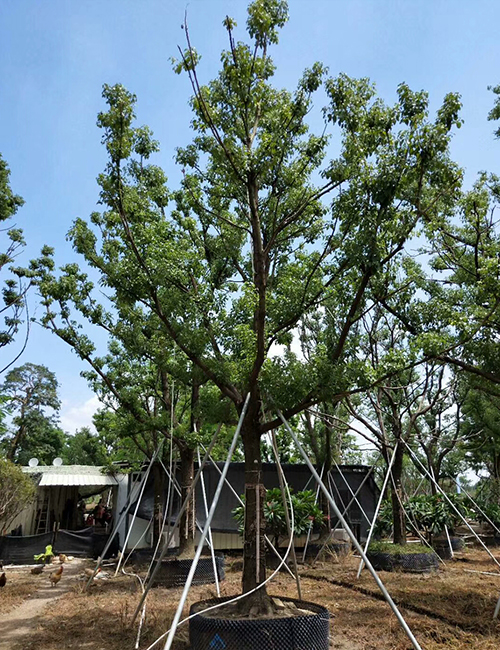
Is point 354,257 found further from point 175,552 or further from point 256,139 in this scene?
point 175,552

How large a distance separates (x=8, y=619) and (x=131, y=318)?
579 centimetres

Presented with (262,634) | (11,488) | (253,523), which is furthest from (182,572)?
(11,488)

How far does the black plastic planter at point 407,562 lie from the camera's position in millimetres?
11148

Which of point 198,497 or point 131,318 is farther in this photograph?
point 198,497

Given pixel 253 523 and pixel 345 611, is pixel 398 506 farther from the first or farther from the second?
pixel 253 523

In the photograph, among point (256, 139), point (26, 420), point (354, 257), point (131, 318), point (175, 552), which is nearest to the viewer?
point (354, 257)

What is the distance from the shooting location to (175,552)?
11922 millimetres

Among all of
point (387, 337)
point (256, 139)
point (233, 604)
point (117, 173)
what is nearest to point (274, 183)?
point (256, 139)

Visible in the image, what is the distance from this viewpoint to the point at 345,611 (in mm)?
7691

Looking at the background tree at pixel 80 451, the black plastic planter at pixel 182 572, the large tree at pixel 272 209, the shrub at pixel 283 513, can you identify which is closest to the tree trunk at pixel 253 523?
the large tree at pixel 272 209

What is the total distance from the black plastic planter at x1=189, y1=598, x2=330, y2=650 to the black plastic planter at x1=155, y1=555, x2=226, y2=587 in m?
4.75

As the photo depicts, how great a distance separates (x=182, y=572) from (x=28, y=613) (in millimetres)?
2664

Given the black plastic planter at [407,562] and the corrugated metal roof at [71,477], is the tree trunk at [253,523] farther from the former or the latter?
the corrugated metal roof at [71,477]

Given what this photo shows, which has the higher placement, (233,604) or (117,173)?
(117,173)
